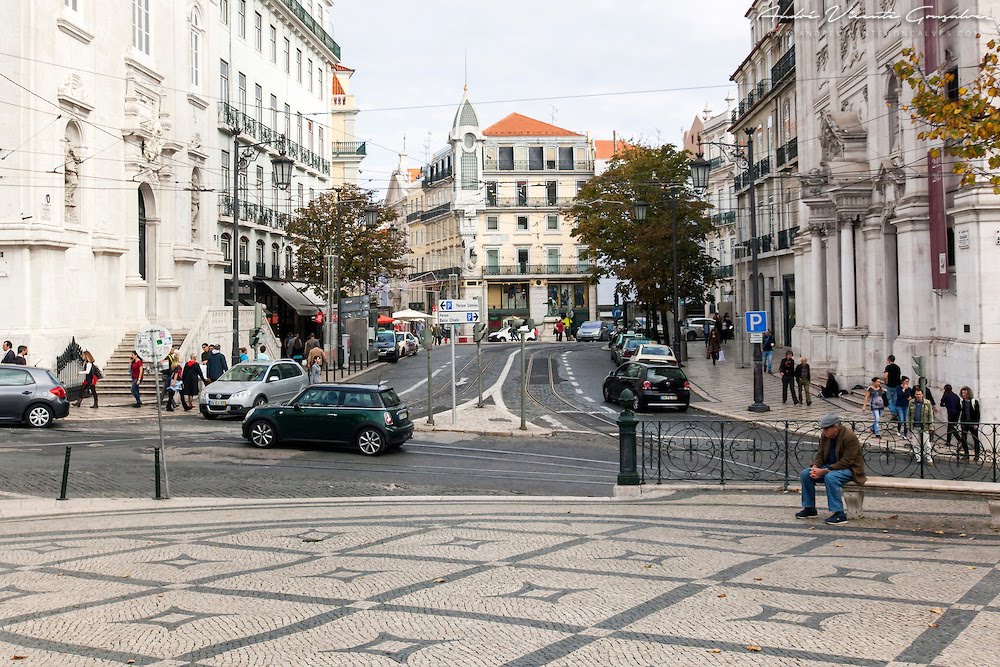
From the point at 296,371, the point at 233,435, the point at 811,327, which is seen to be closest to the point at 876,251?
the point at 811,327

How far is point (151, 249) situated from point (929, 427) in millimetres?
31451

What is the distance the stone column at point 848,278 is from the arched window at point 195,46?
26.9 metres

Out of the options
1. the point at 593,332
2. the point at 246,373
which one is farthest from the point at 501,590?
the point at 593,332

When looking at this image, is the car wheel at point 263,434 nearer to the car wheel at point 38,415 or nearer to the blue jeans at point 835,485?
the car wheel at point 38,415

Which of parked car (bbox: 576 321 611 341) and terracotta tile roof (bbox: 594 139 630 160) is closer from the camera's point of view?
parked car (bbox: 576 321 611 341)

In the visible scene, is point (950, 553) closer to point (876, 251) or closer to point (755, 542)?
point (755, 542)

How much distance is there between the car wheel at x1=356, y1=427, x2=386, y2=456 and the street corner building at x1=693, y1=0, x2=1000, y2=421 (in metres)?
12.0

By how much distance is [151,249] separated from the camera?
4034 cm

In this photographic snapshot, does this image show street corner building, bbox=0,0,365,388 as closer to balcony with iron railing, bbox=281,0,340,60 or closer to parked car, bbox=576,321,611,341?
balcony with iron railing, bbox=281,0,340,60

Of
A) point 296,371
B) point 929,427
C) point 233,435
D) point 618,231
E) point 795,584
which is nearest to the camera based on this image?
point 795,584

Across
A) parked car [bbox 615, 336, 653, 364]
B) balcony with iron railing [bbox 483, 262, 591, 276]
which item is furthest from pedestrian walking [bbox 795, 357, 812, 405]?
balcony with iron railing [bbox 483, 262, 591, 276]

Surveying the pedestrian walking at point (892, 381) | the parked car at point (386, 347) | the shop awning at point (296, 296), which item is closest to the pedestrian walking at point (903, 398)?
the pedestrian walking at point (892, 381)

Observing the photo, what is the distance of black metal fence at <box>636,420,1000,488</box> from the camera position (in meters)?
16.2

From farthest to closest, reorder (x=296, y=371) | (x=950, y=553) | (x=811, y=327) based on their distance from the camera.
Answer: (x=811, y=327) < (x=296, y=371) < (x=950, y=553)
